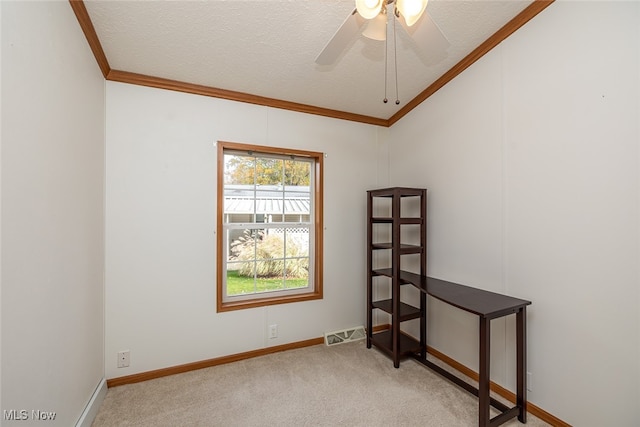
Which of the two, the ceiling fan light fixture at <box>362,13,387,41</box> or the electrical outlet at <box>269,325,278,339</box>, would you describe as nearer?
the ceiling fan light fixture at <box>362,13,387,41</box>

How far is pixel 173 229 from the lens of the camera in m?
2.29

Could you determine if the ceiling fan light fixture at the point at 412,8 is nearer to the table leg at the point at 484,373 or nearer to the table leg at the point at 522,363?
the table leg at the point at 484,373

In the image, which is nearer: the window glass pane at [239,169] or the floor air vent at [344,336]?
the window glass pane at [239,169]

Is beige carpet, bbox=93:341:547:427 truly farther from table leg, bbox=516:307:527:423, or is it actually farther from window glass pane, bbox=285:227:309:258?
window glass pane, bbox=285:227:309:258

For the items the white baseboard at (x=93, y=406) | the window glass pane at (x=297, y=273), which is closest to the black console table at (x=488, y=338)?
the window glass pane at (x=297, y=273)

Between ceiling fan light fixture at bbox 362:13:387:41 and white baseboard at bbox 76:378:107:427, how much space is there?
275 cm

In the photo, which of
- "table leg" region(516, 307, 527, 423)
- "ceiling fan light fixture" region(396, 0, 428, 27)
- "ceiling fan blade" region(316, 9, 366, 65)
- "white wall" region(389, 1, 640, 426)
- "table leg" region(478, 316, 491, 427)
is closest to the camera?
"ceiling fan light fixture" region(396, 0, 428, 27)

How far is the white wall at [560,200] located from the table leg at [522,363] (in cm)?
15

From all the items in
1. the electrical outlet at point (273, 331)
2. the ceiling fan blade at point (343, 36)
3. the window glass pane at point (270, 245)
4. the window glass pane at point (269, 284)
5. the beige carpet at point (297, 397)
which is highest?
the ceiling fan blade at point (343, 36)

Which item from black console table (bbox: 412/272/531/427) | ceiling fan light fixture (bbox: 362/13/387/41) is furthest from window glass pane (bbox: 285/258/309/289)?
ceiling fan light fixture (bbox: 362/13/387/41)

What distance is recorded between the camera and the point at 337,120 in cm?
298

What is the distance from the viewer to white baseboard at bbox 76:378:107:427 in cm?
165

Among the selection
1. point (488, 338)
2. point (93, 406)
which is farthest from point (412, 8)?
point (93, 406)

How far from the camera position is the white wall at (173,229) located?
84.0 inches
